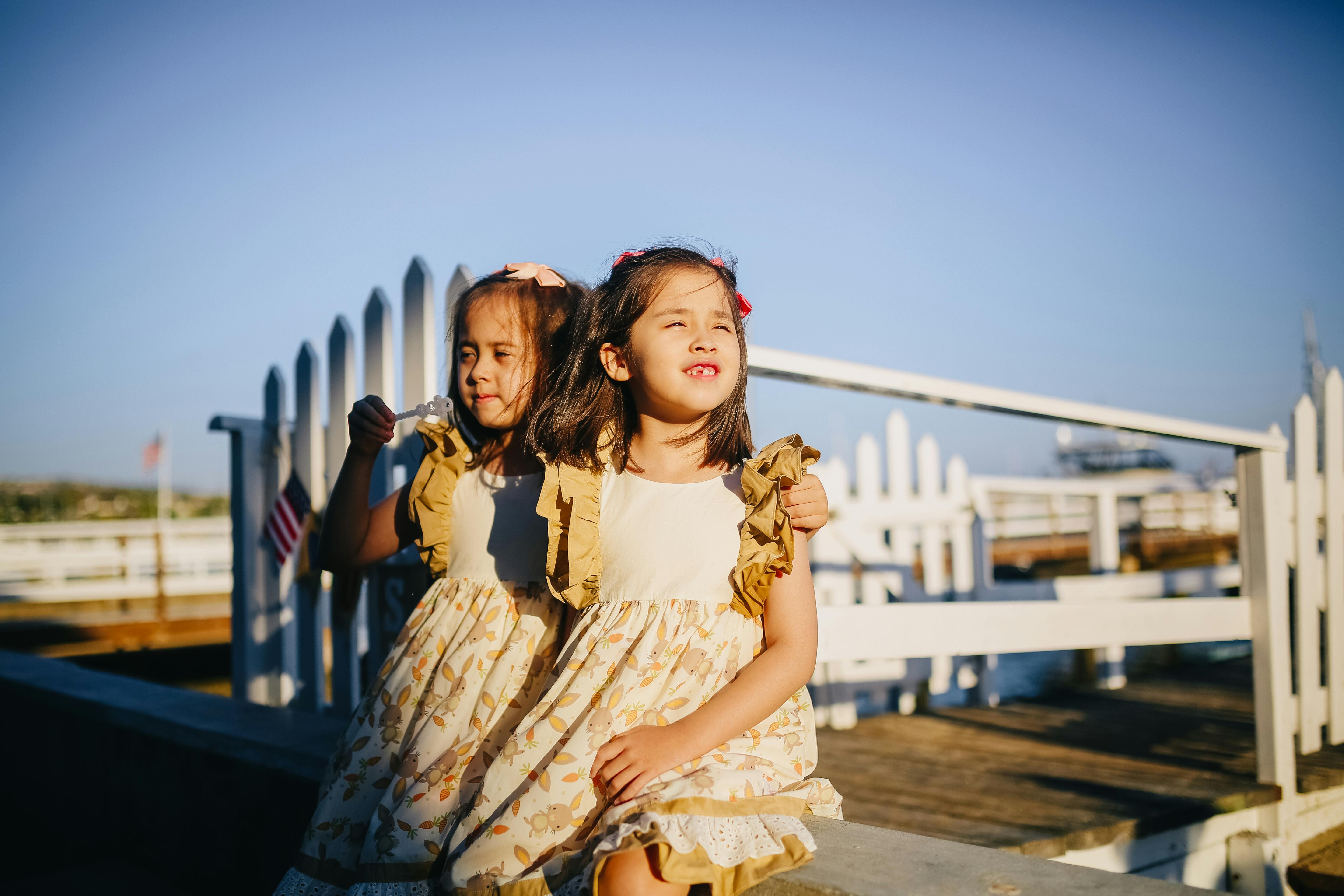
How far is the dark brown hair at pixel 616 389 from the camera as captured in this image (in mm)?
1594

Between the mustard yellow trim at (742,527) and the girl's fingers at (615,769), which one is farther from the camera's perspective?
the mustard yellow trim at (742,527)

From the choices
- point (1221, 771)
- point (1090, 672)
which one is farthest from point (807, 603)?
point (1090, 672)

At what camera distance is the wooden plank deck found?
262 centimetres

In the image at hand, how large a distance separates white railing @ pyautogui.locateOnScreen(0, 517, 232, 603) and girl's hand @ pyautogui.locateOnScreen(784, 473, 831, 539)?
1025cm

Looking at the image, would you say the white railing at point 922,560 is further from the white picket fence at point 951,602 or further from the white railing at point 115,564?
the white railing at point 115,564

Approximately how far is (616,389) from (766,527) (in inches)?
17.8

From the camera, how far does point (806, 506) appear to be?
1435 mm

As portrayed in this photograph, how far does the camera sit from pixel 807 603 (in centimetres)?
144

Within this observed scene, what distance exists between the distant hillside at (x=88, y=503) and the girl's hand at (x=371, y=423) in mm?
35141

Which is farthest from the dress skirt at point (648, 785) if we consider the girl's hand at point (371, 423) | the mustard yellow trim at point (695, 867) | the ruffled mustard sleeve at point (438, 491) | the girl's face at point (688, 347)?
the girl's hand at point (371, 423)

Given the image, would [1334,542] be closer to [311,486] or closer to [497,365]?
[497,365]

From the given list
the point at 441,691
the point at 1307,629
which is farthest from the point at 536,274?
the point at 1307,629

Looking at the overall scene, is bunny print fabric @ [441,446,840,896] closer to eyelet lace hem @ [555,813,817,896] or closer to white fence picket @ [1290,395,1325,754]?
eyelet lace hem @ [555,813,817,896]

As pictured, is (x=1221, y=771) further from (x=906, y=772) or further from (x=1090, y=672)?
(x=1090, y=672)
